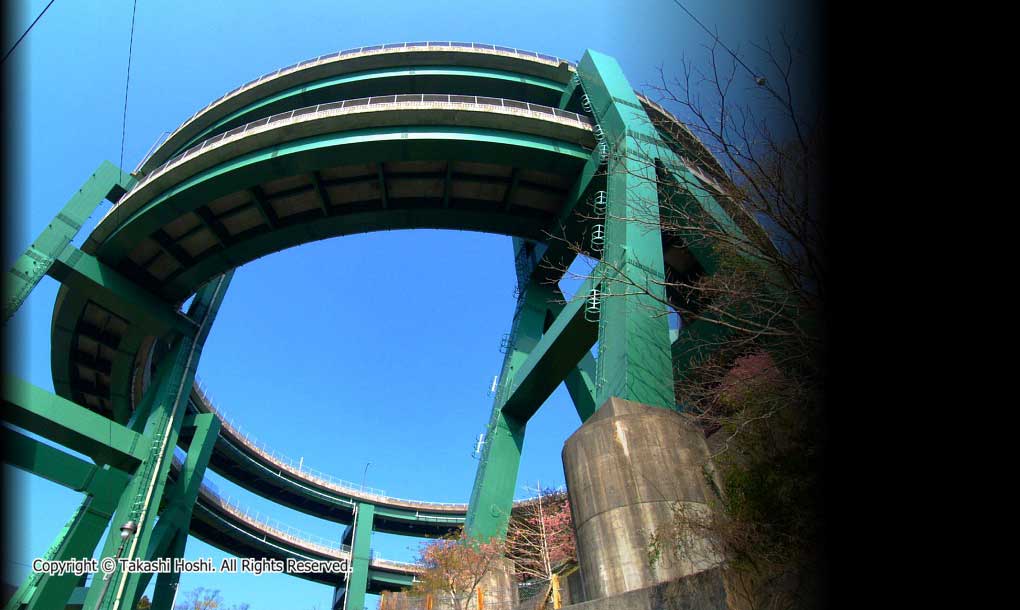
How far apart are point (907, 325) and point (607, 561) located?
314 inches

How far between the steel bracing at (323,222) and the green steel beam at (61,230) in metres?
0.09

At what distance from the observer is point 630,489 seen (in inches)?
416

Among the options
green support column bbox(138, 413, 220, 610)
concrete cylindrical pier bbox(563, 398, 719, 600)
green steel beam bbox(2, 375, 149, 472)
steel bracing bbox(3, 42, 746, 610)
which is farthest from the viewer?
green support column bbox(138, 413, 220, 610)

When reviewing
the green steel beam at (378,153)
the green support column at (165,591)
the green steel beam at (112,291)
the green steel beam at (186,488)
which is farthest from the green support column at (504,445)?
the green support column at (165,591)

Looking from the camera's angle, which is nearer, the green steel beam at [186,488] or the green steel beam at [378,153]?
the green steel beam at [378,153]

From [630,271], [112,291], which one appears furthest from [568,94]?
[112,291]

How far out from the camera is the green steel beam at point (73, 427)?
23141mm

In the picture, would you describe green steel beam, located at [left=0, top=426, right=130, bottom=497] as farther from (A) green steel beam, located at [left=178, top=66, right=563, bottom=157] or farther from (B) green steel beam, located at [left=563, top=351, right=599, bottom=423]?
(B) green steel beam, located at [left=563, top=351, right=599, bottom=423]

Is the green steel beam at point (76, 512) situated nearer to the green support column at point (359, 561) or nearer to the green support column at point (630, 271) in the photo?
the green support column at point (630, 271)

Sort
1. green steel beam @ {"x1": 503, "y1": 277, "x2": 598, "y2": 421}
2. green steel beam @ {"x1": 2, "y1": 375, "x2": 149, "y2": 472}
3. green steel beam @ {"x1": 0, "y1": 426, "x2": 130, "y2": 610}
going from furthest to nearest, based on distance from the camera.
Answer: green steel beam @ {"x1": 0, "y1": 426, "x2": 130, "y2": 610}, green steel beam @ {"x1": 2, "y1": 375, "x2": 149, "y2": 472}, green steel beam @ {"x1": 503, "y1": 277, "x2": 598, "y2": 421}

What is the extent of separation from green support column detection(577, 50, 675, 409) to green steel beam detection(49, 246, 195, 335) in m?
23.4

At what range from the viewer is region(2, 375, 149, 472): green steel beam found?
23141 mm

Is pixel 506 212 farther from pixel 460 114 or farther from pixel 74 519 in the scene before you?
pixel 74 519

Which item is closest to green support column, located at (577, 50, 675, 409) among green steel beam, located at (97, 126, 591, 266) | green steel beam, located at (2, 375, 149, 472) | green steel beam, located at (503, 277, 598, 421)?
green steel beam, located at (503, 277, 598, 421)
